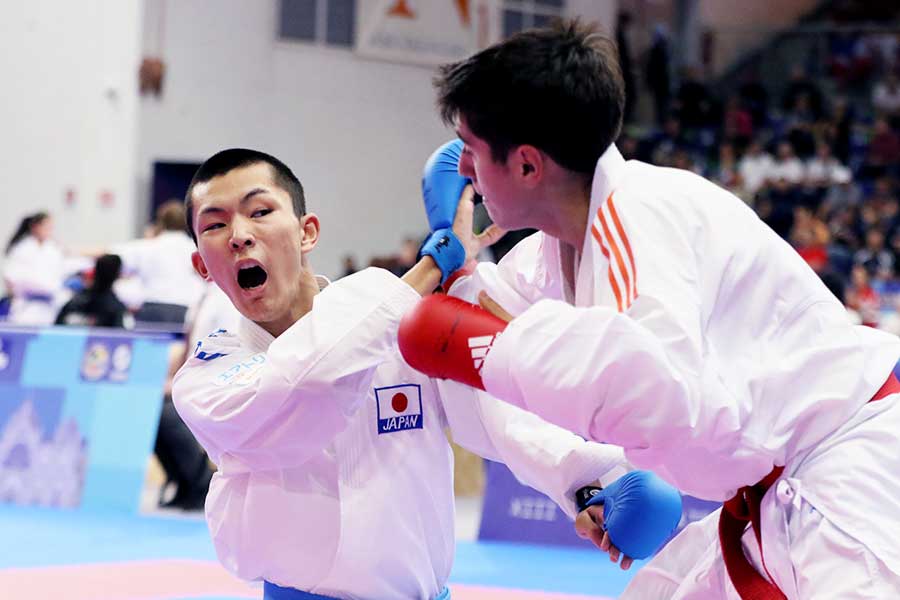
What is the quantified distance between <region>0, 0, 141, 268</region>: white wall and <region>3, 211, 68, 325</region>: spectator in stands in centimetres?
285

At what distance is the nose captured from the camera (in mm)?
2633

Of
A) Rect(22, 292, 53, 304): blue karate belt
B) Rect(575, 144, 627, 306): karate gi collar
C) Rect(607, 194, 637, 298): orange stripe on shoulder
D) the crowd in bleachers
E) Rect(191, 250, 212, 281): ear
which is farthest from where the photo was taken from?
the crowd in bleachers

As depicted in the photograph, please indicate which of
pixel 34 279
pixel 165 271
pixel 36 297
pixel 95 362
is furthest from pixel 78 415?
pixel 36 297

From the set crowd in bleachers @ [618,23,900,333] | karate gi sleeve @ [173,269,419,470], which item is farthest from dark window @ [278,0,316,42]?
karate gi sleeve @ [173,269,419,470]

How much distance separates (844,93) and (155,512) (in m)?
14.0

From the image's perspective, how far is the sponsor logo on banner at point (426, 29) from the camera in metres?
16.7

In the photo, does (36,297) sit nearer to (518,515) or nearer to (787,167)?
(518,515)

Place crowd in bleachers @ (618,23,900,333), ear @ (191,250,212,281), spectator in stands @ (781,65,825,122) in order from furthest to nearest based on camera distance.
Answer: spectator in stands @ (781,65,825,122), crowd in bleachers @ (618,23,900,333), ear @ (191,250,212,281)

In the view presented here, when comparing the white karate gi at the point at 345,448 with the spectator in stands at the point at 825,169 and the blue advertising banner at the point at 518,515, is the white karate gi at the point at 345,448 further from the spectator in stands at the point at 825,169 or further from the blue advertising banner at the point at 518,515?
the spectator in stands at the point at 825,169

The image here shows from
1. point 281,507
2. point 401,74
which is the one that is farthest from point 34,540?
point 401,74

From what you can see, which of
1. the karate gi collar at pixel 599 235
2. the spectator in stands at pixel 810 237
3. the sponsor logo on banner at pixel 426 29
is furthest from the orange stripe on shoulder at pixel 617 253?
the sponsor logo on banner at pixel 426 29

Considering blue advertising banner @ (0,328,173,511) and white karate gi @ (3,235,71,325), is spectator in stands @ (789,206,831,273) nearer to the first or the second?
blue advertising banner @ (0,328,173,511)

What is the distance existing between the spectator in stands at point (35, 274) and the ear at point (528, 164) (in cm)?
983

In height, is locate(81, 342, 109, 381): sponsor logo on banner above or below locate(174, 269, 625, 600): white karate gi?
below
